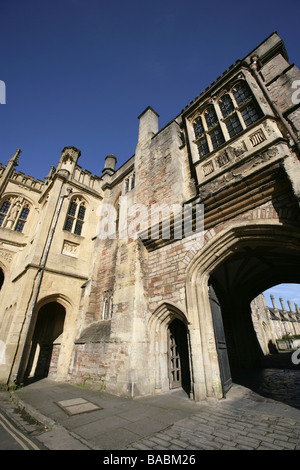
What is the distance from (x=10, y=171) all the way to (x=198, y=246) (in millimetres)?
13226

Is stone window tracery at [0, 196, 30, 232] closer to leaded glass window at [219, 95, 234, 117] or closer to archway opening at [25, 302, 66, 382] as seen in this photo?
archway opening at [25, 302, 66, 382]

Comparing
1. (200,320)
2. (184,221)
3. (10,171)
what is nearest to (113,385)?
(200,320)

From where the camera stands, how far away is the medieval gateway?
4.71 meters

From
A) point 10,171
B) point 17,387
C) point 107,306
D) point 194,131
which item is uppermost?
point 10,171

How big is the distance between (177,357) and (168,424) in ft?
10.6

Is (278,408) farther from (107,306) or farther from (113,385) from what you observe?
(107,306)

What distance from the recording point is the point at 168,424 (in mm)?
3131

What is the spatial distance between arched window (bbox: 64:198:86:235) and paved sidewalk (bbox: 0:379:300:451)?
7.88 m

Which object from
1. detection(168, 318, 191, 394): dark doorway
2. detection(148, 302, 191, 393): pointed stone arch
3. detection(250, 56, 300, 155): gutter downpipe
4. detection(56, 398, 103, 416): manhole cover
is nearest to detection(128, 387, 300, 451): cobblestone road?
detection(56, 398, 103, 416): manhole cover

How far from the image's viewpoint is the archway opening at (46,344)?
9.15 m

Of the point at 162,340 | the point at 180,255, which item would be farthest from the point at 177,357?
the point at 180,255

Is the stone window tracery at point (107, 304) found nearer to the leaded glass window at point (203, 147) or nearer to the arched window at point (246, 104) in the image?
the leaded glass window at point (203, 147)

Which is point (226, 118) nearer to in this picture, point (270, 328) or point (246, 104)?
point (246, 104)

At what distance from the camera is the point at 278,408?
367cm
